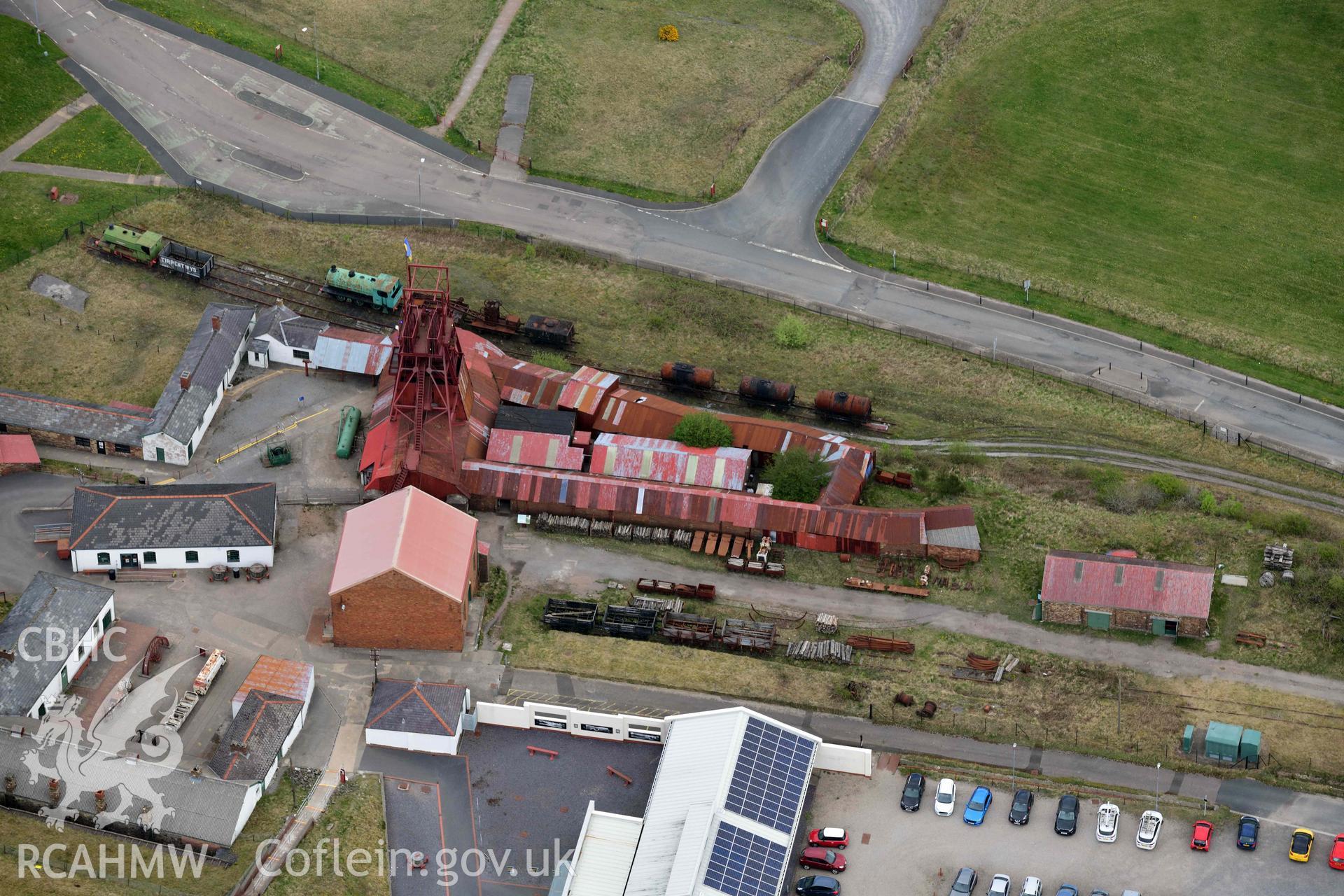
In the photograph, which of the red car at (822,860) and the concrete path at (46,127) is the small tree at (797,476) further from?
the concrete path at (46,127)

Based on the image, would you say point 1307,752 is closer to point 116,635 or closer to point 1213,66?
point 116,635

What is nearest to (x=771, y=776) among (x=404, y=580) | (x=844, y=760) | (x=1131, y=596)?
(x=844, y=760)

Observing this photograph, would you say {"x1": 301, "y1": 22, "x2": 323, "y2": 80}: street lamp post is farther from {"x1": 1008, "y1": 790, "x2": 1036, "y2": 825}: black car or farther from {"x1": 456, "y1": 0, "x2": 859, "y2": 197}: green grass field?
{"x1": 1008, "y1": 790, "x2": 1036, "y2": 825}: black car

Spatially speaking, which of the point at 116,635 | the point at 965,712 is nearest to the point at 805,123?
the point at 965,712

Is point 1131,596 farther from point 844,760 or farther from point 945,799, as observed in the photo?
point 844,760

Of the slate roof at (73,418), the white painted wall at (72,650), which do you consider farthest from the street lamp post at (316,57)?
the white painted wall at (72,650)

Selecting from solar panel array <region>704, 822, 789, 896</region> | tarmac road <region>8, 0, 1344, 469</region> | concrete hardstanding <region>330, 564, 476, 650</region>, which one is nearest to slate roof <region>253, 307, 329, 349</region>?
tarmac road <region>8, 0, 1344, 469</region>

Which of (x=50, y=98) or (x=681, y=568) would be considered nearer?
(x=681, y=568)
